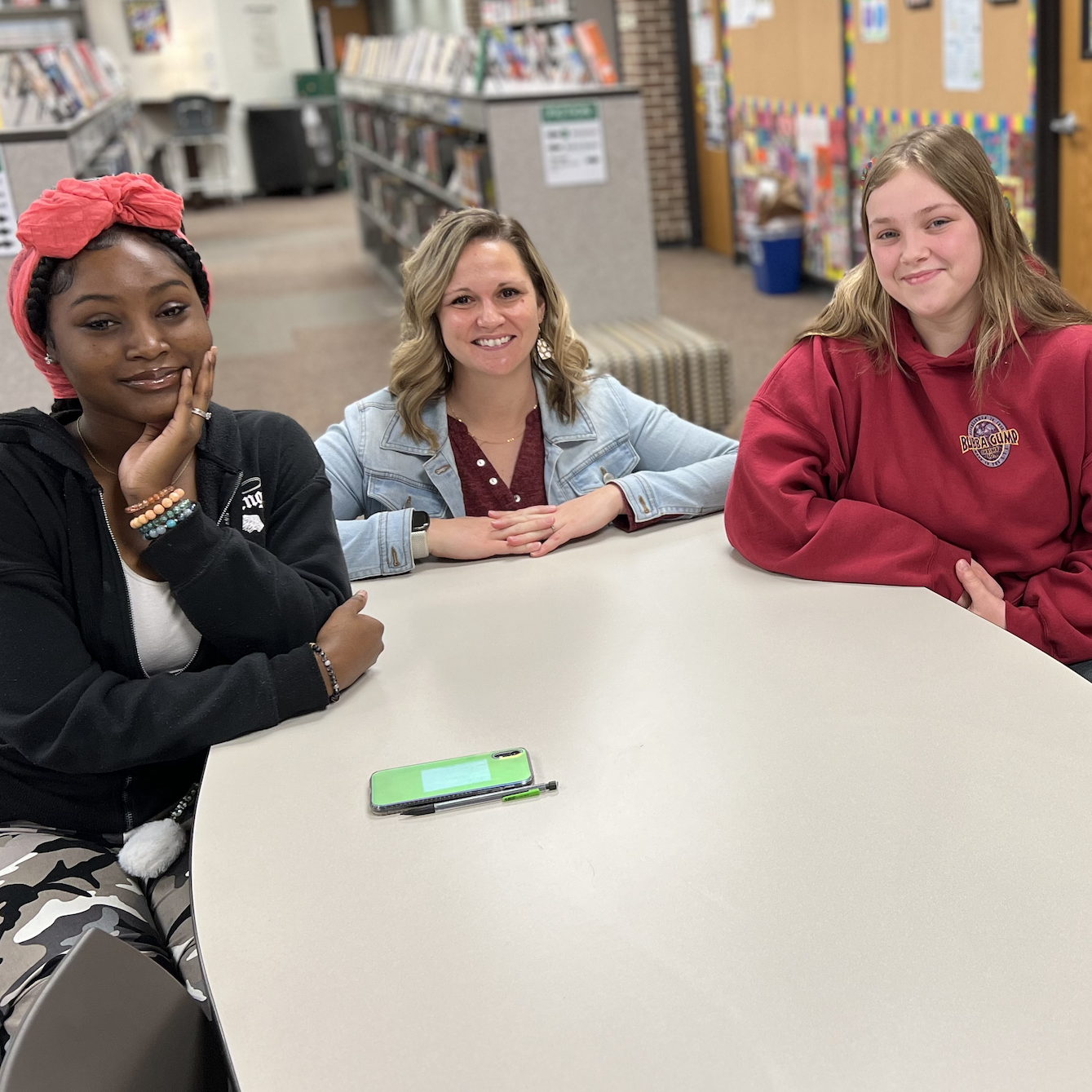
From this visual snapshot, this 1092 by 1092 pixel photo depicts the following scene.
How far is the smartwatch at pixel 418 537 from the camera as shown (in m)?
1.87

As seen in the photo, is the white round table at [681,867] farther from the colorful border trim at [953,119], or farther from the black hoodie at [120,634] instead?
the colorful border trim at [953,119]

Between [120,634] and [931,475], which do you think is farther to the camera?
[931,475]

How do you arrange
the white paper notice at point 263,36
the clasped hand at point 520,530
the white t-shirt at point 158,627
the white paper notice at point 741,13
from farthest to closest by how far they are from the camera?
the white paper notice at point 263,36 → the white paper notice at point 741,13 → the clasped hand at point 520,530 → the white t-shirt at point 158,627

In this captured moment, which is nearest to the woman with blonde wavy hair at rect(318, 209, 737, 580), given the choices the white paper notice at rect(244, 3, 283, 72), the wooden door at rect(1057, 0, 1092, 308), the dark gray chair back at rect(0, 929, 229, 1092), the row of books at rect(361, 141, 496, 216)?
the dark gray chair back at rect(0, 929, 229, 1092)

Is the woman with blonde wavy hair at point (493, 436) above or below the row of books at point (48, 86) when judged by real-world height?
below

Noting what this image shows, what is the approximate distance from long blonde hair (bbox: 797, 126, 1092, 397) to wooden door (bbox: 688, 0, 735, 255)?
266 inches

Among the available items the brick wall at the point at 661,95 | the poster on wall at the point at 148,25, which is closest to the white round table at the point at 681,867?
the brick wall at the point at 661,95

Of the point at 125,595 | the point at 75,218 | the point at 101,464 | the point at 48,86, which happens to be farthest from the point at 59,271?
the point at 48,86

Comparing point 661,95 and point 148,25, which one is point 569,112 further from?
point 148,25

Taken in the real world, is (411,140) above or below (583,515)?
above

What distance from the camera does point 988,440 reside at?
1719mm

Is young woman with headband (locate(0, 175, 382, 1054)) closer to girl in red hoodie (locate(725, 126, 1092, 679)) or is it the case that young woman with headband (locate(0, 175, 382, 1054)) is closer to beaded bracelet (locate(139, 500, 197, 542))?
beaded bracelet (locate(139, 500, 197, 542))

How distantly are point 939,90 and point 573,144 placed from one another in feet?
6.66

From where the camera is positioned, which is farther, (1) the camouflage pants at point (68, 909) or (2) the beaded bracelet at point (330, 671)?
(2) the beaded bracelet at point (330, 671)
